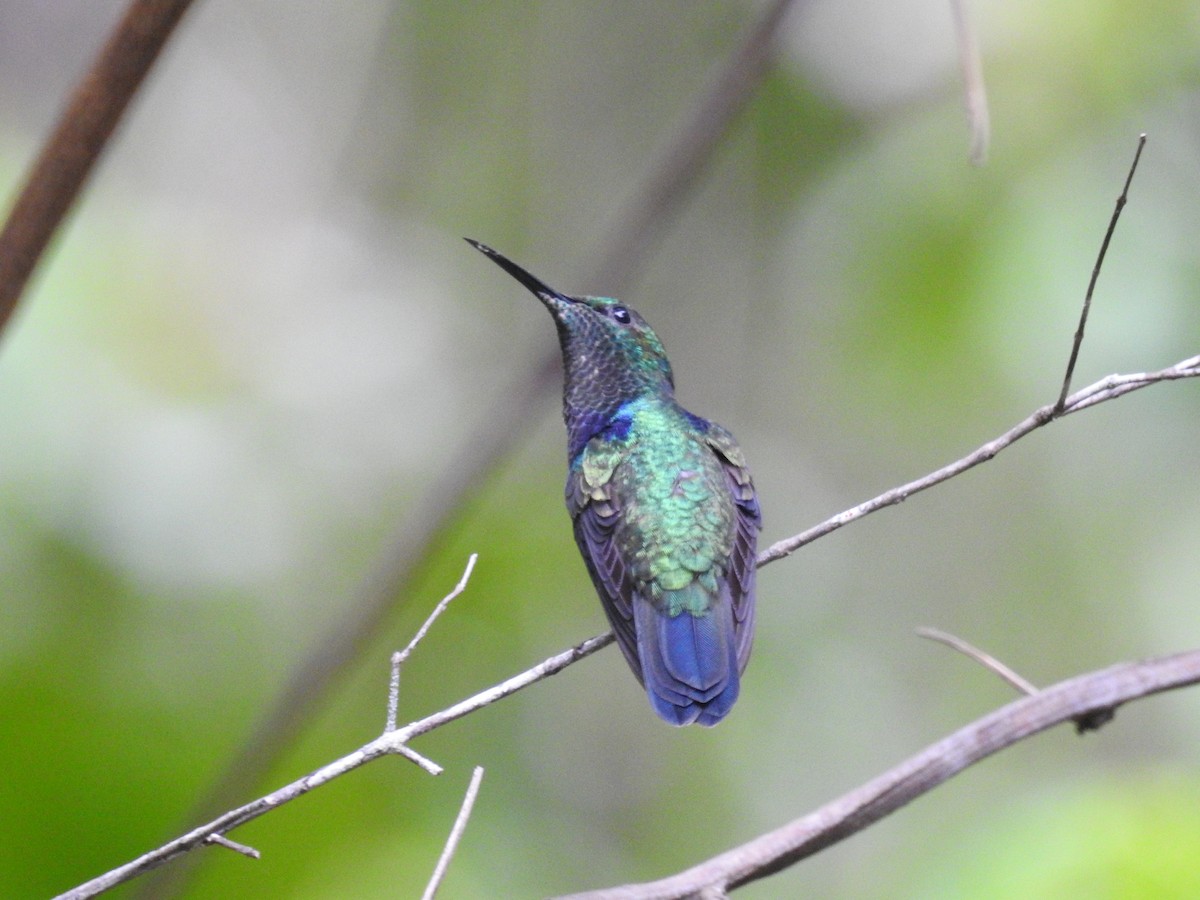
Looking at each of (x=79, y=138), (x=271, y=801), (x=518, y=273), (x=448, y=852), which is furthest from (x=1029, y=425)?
(x=518, y=273)

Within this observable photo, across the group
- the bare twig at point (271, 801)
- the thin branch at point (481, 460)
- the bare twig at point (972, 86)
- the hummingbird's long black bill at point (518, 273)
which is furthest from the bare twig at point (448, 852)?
the hummingbird's long black bill at point (518, 273)

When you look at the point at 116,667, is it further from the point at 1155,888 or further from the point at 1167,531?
the point at 1167,531

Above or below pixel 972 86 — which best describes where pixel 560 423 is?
below

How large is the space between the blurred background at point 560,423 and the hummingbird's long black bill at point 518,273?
0.10 metres

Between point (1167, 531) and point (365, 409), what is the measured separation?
2.81m

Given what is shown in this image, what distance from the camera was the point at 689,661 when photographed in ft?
6.92

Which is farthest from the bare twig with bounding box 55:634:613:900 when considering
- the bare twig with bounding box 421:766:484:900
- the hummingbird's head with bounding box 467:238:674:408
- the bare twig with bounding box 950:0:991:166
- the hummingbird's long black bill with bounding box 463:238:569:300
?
the hummingbird's head with bounding box 467:238:674:408

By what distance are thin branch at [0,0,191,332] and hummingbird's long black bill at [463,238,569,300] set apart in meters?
1.21

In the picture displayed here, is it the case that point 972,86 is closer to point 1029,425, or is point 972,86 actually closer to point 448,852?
point 1029,425

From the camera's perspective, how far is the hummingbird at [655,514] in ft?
6.99

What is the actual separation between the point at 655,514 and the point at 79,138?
4.75 feet

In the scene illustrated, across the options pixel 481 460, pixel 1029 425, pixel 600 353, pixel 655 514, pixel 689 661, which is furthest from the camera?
pixel 600 353

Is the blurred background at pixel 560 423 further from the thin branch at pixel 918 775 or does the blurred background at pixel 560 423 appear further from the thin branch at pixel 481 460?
the thin branch at pixel 918 775

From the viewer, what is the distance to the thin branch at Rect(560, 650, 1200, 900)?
50.4 inches
